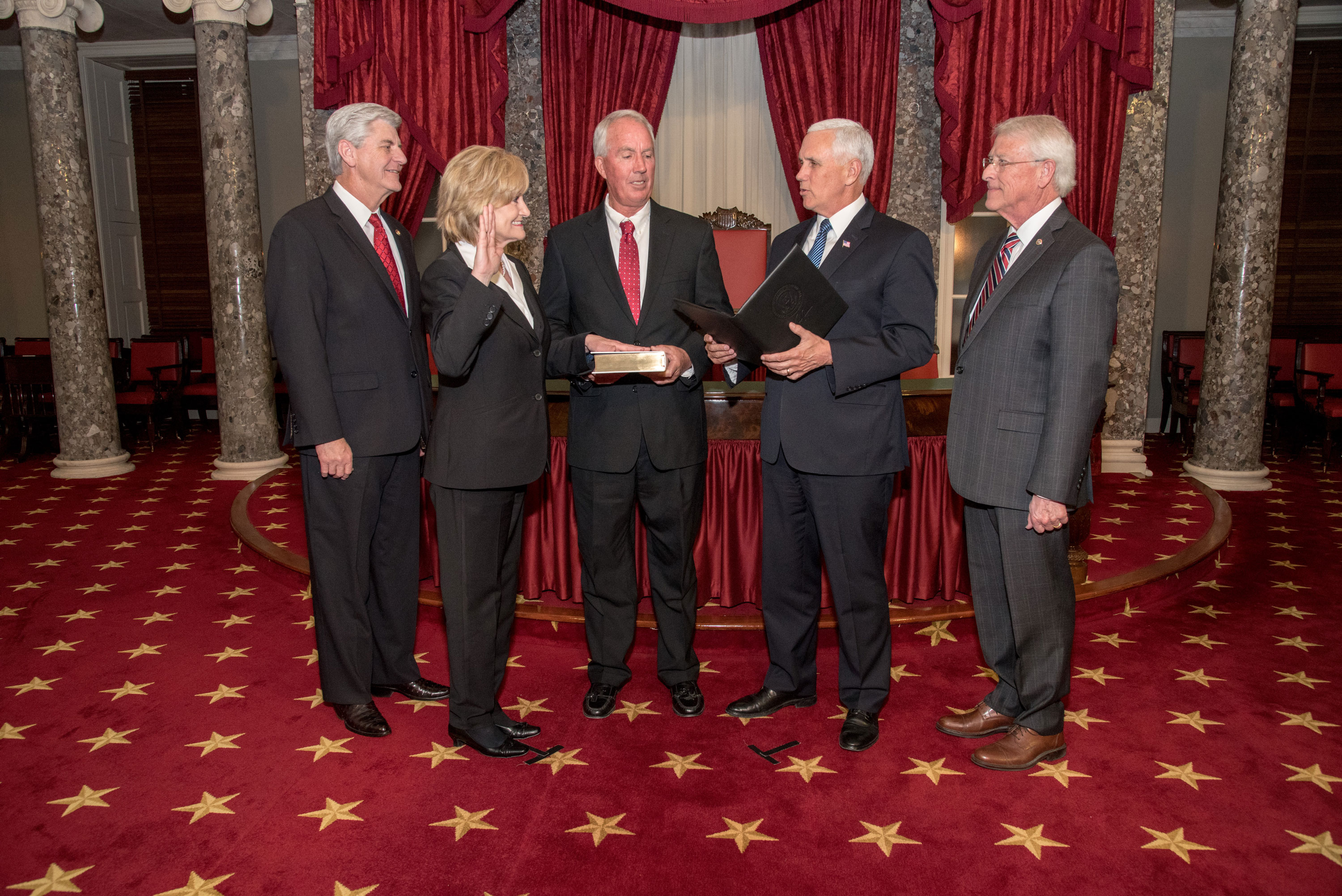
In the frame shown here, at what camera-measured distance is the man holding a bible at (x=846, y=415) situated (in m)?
2.56

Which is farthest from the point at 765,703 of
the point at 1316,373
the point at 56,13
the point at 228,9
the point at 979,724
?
the point at 56,13

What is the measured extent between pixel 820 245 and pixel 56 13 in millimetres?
6686

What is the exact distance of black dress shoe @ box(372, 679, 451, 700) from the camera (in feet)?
10.2

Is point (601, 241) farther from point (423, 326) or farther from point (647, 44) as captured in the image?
point (647, 44)

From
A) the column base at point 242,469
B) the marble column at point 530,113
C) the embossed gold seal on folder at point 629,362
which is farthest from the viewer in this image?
the column base at point 242,469

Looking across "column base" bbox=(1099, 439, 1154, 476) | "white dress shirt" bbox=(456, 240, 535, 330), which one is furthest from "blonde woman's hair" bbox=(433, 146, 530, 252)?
"column base" bbox=(1099, 439, 1154, 476)

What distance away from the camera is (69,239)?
6.95 meters

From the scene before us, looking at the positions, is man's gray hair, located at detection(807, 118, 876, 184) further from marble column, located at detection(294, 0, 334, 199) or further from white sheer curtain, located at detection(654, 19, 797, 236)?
marble column, located at detection(294, 0, 334, 199)

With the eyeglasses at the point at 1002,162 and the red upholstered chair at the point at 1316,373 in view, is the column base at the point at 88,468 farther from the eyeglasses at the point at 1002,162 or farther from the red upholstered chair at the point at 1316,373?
the red upholstered chair at the point at 1316,373

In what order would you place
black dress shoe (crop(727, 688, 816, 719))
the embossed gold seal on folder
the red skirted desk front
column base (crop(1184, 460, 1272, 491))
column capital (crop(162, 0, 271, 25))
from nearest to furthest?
the embossed gold seal on folder, black dress shoe (crop(727, 688, 816, 719)), the red skirted desk front, column base (crop(1184, 460, 1272, 491)), column capital (crop(162, 0, 271, 25))

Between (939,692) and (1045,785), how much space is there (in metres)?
0.66

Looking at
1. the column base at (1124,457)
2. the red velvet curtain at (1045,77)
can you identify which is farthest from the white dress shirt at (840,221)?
the column base at (1124,457)

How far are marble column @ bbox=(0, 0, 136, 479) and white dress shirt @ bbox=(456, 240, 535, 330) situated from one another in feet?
19.5

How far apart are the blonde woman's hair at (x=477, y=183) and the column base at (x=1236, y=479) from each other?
574cm
